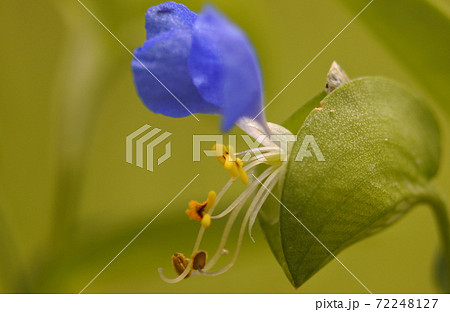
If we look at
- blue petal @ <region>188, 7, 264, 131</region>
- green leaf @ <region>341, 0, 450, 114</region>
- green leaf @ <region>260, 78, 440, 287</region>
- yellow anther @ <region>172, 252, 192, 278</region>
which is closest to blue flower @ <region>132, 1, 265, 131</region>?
blue petal @ <region>188, 7, 264, 131</region>

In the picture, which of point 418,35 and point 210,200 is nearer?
point 210,200

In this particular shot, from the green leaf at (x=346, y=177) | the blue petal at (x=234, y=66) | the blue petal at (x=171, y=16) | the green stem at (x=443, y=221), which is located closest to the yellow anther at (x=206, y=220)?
the green leaf at (x=346, y=177)

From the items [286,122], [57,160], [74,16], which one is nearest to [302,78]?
[74,16]

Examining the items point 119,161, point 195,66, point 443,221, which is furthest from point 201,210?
point 119,161

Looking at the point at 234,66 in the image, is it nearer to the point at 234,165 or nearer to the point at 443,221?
the point at 234,165

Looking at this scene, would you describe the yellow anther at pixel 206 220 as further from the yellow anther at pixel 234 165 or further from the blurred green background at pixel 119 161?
the blurred green background at pixel 119 161
